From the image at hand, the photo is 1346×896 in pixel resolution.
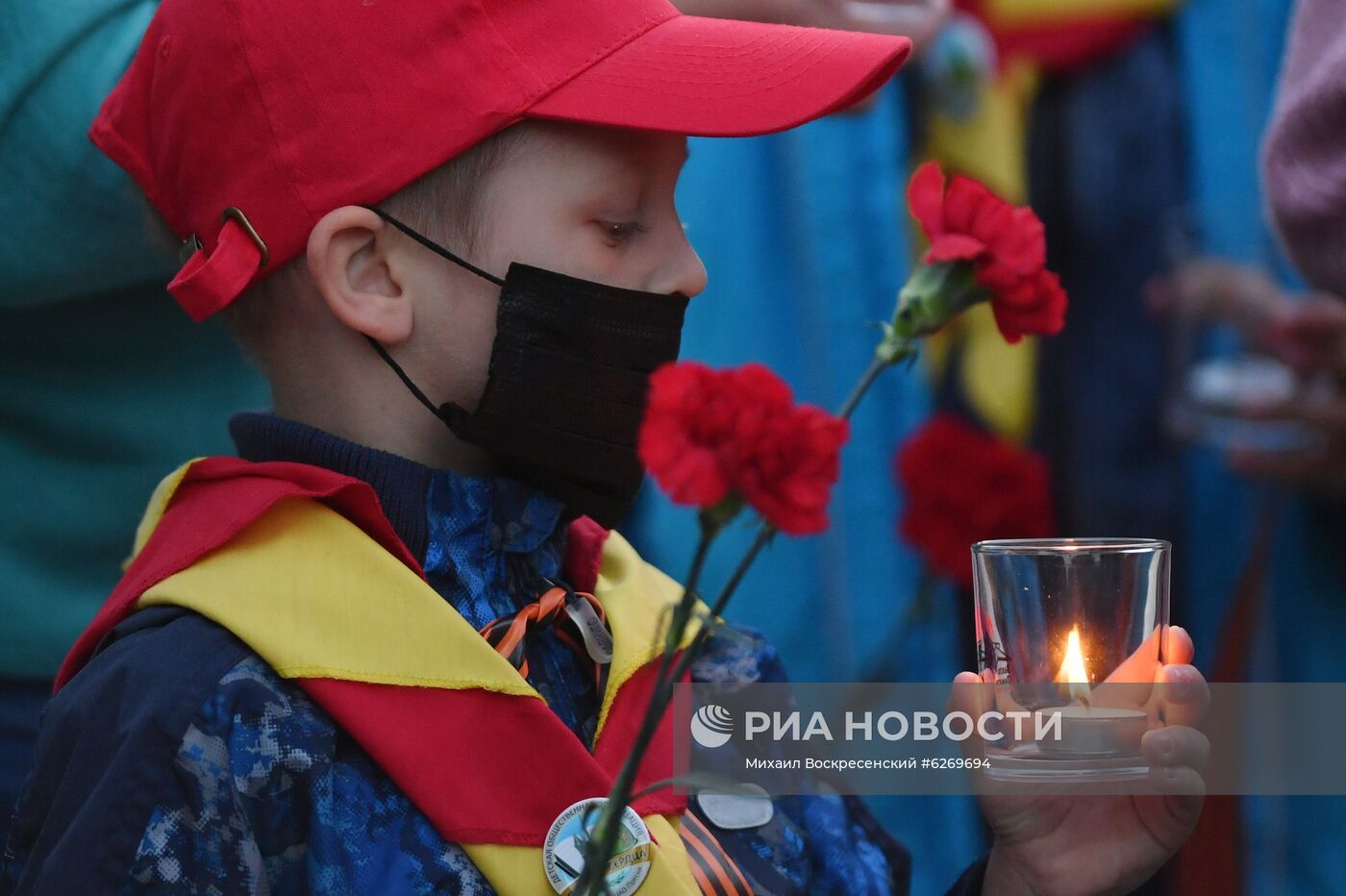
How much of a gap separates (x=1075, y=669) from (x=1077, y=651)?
0.01 metres

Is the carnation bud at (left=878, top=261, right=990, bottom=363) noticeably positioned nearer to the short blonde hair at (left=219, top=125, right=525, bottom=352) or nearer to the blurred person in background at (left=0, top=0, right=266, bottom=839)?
the short blonde hair at (left=219, top=125, right=525, bottom=352)

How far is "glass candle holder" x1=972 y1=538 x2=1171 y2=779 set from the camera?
46.4 inches

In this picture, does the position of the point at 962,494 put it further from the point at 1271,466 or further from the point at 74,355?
the point at 74,355

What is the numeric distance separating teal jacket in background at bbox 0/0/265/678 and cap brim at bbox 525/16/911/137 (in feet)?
1.80

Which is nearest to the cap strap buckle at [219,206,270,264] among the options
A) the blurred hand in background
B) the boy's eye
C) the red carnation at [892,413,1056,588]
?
the boy's eye

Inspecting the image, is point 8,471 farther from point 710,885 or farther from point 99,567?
point 710,885

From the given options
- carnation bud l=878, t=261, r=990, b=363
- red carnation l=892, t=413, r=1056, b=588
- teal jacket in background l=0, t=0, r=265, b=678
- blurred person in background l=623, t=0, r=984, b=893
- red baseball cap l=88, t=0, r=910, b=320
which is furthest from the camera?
blurred person in background l=623, t=0, r=984, b=893

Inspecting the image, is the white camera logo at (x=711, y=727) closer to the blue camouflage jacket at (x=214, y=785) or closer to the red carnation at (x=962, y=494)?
the blue camouflage jacket at (x=214, y=785)

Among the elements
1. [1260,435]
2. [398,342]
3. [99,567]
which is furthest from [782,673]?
[1260,435]

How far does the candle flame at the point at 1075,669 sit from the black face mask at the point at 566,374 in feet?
1.58

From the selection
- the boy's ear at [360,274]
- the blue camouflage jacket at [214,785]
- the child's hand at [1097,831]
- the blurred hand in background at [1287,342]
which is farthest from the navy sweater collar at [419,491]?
the blurred hand in background at [1287,342]

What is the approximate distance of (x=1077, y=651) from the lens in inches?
46.9

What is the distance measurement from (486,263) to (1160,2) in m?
2.58

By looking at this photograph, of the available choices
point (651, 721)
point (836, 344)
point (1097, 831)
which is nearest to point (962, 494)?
point (836, 344)
